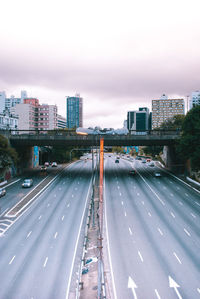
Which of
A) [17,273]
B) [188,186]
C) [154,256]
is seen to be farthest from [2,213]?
[188,186]

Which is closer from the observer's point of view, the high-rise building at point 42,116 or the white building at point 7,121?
the white building at point 7,121

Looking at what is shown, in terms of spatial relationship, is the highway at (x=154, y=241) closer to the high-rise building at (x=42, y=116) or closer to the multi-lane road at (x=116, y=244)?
the multi-lane road at (x=116, y=244)

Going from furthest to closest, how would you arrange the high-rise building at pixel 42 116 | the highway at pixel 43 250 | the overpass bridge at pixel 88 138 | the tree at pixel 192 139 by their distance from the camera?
the high-rise building at pixel 42 116
the overpass bridge at pixel 88 138
the tree at pixel 192 139
the highway at pixel 43 250

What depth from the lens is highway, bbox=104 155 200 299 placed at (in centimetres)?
2016

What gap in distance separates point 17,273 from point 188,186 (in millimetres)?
44241

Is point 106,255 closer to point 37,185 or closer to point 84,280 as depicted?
point 84,280

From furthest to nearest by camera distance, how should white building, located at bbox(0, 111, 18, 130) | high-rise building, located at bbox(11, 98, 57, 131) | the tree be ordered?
high-rise building, located at bbox(11, 98, 57, 131)
white building, located at bbox(0, 111, 18, 130)
the tree

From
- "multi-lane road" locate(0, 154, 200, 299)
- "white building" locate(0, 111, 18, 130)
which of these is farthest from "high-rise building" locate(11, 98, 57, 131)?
"multi-lane road" locate(0, 154, 200, 299)

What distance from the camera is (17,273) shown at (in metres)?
22.4

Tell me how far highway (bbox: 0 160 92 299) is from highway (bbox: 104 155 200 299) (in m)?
4.16

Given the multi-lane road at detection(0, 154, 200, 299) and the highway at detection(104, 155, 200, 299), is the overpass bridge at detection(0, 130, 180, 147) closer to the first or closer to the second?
the highway at detection(104, 155, 200, 299)

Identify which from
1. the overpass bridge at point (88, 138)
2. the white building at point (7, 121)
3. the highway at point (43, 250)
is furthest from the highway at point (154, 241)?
the white building at point (7, 121)

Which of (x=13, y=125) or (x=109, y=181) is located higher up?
(x=13, y=125)

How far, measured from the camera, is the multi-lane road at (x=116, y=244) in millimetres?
20156
